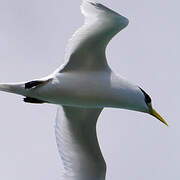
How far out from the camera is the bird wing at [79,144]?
18.6 m

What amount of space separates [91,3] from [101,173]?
5146 mm

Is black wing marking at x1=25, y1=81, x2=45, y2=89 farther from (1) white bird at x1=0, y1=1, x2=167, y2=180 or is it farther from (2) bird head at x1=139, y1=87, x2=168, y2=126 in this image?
(2) bird head at x1=139, y1=87, x2=168, y2=126

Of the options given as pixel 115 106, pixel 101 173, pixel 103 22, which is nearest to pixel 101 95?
pixel 115 106

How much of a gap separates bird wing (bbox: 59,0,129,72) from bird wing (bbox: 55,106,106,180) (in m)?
2.00

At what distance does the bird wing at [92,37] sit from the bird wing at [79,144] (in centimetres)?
200

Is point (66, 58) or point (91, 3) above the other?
point (91, 3)

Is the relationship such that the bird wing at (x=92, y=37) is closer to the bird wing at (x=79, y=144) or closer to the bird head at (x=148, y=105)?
the bird head at (x=148, y=105)

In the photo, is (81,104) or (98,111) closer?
(81,104)

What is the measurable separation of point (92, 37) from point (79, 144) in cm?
355

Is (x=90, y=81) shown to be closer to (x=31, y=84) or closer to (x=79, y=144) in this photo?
(x=31, y=84)

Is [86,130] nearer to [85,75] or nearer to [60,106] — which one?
[60,106]

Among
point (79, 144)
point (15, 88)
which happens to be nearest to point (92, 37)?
point (15, 88)

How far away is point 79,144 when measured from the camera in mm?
18766

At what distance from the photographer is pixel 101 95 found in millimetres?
16594
